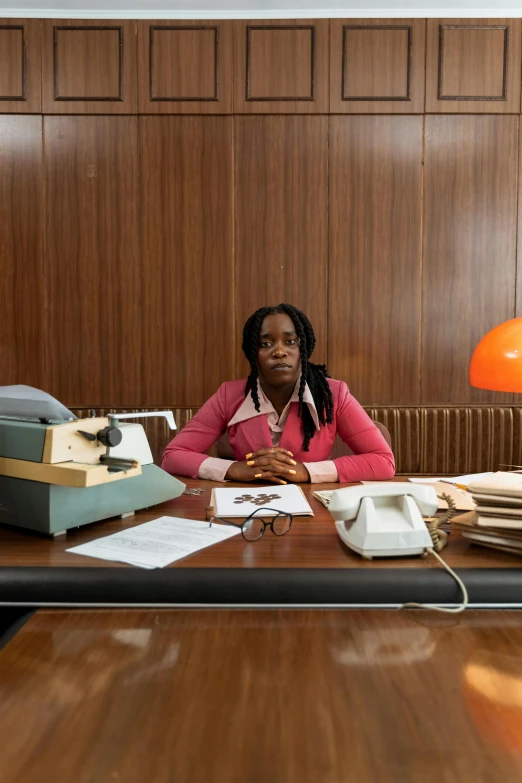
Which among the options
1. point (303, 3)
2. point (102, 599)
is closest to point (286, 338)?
point (102, 599)

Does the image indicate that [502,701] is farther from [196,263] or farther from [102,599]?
[196,263]

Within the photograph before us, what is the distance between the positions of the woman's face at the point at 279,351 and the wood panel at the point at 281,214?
1.49 meters

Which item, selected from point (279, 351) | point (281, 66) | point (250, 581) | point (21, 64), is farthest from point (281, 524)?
point (21, 64)

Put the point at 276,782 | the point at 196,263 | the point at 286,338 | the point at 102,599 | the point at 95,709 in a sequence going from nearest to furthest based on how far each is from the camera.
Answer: the point at 276,782 < the point at 95,709 < the point at 102,599 < the point at 286,338 < the point at 196,263

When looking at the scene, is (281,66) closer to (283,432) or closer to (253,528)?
(283,432)

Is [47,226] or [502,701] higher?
[47,226]

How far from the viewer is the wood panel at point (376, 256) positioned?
3.97m

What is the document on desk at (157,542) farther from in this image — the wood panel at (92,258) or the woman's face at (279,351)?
the wood panel at (92,258)

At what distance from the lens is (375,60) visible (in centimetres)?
389

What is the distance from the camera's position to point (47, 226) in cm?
400

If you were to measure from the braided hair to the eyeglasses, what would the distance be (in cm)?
96

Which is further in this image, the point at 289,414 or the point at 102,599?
the point at 289,414

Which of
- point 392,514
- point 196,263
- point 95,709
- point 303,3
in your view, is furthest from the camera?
point 196,263

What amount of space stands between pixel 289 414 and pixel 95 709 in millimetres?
1819
